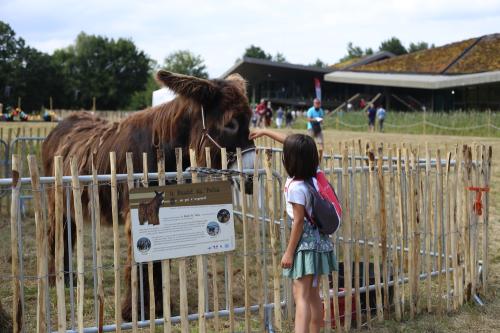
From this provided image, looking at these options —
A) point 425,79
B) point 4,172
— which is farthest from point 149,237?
point 425,79

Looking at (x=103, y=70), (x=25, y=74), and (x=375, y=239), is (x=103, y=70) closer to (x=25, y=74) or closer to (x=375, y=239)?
(x=25, y=74)

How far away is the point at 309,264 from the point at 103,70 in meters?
88.2

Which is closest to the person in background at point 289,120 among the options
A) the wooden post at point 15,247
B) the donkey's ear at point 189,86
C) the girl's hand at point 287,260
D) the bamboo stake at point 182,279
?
the donkey's ear at point 189,86

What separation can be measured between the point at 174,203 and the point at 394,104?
1798 inches

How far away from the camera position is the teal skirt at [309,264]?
12.4ft

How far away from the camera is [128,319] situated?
4.82m

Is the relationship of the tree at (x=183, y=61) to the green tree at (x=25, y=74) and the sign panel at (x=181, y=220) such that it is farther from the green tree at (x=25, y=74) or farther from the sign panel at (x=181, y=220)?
the sign panel at (x=181, y=220)

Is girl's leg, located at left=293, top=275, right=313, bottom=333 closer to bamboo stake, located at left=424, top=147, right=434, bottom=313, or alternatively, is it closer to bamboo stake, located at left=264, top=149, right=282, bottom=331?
bamboo stake, located at left=264, top=149, right=282, bottom=331

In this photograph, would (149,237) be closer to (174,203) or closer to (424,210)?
(174,203)

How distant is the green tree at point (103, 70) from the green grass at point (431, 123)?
5166 cm

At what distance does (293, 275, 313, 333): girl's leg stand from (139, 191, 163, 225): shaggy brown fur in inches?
43.6

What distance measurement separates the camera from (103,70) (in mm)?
87062

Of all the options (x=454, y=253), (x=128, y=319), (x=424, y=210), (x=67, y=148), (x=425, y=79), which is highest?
(x=425, y=79)

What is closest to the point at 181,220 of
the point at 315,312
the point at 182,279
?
the point at 182,279
